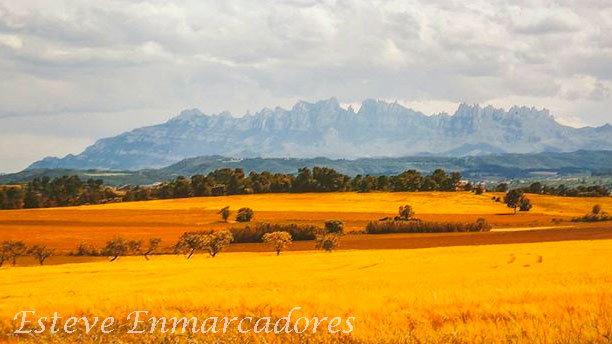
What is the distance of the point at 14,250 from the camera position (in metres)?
84.2

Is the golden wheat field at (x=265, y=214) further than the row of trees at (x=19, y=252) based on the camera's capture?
Yes

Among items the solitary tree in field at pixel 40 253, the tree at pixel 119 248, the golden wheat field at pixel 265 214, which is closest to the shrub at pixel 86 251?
the tree at pixel 119 248

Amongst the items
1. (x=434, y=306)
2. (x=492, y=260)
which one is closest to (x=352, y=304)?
(x=434, y=306)

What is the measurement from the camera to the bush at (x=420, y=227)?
116 meters

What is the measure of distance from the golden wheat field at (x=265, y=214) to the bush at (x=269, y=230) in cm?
1090

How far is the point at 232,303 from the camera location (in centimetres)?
1872

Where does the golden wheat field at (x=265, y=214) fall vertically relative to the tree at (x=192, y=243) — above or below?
below

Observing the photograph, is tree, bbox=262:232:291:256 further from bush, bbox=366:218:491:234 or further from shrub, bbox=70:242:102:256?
bush, bbox=366:218:491:234

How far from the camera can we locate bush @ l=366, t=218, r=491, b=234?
11638 centimetres

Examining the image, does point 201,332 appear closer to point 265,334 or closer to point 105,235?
point 265,334

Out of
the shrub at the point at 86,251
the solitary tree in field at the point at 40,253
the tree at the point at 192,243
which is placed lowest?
the shrub at the point at 86,251

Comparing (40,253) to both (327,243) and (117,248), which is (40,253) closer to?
(117,248)

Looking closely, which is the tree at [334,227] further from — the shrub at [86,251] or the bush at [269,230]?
the shrub at [86,251]

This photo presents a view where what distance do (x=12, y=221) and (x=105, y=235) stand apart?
4208cm
